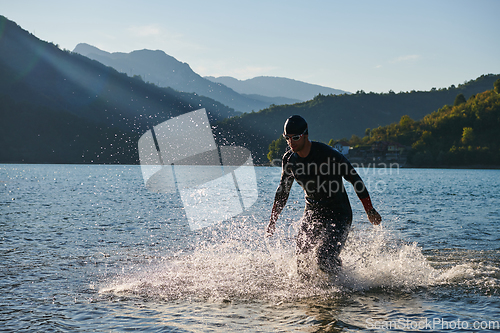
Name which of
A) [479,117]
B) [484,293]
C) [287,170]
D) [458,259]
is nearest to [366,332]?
[287,170]

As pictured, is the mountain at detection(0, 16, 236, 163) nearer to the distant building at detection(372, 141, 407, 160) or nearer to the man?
the distant building at detection(372, 141, 407, 160)

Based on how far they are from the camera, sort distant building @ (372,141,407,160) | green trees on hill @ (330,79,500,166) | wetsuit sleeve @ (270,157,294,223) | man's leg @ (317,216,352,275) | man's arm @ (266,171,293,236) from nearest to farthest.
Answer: man's leg @ (317,216,352,275), wetsuit sleeve @ (270,157,294,223), man's arm @ (266,171,293,236), green trees on hill @ (330,79,500,166), distant building @ (372,141,407,160)

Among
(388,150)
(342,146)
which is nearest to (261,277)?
(388,150)

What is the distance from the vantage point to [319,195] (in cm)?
683

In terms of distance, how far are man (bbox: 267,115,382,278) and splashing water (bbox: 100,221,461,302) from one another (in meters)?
0.55

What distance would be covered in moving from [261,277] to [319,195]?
8.67 feet

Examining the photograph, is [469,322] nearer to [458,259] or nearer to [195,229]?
[458,259]

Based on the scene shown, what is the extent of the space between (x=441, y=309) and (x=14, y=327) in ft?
20.2

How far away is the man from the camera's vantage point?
21.4 ft

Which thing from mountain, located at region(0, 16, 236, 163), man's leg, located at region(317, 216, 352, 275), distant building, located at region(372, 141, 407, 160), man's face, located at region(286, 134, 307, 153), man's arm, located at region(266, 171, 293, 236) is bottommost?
man's leg, located at region(317, 216, 352, 275)

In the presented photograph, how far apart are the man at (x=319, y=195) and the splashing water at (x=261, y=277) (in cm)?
55

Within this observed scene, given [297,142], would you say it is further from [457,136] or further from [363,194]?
[457,136]

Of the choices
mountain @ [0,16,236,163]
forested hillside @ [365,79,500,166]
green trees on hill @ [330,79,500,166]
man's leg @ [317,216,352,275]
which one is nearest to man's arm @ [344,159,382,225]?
man's leg @ [317,216,352,275]

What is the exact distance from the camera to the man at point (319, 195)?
21.4ft
